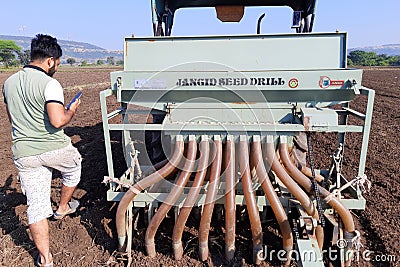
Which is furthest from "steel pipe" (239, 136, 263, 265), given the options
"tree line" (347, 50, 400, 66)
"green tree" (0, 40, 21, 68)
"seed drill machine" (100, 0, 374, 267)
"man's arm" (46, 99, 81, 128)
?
"green tree" (0, 40, 21, 68)

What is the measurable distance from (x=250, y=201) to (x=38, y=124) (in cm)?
198

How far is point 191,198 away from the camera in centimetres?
311

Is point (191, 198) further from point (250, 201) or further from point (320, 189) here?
point (320, 189)

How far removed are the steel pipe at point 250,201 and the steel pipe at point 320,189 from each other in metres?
0.34

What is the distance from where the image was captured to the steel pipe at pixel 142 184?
320cm

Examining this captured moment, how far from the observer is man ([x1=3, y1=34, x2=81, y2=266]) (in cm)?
308

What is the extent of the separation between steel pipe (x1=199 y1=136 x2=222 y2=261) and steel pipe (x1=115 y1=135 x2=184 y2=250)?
1.08 feet

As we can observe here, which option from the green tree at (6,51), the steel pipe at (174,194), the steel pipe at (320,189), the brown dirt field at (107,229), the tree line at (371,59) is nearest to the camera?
the steel pipe at (320,189)

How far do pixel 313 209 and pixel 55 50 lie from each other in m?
2.68

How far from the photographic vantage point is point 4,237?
3.72 metres

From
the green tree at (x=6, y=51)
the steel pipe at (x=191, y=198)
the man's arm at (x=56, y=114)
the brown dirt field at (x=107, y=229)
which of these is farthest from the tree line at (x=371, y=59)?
the man's arm at (x=56, y=114)

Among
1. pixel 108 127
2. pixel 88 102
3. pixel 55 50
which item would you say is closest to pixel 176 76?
pixel 108 127

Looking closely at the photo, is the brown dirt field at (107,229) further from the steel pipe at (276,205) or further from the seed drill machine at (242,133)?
the steel pipe at (276,205)

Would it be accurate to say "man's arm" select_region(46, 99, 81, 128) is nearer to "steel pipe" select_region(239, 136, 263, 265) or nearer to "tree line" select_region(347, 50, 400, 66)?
"steel pipe" select_region(239, 136, 263, 265)
